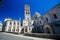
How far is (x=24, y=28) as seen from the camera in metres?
49.4

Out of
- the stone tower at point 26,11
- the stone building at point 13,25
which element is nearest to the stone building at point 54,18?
the stone building at point 13,25

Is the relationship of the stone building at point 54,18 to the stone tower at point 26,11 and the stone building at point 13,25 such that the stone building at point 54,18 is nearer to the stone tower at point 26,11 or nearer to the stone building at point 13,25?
the stone building at point 13,25

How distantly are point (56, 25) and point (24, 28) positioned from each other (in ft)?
88.3

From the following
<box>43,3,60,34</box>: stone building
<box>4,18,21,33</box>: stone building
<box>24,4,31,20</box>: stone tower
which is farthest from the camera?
<box>24,4,31,20</box>: stone tower

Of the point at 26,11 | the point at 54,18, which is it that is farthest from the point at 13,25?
the point at 54,18

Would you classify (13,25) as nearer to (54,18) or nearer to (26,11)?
(26,11)

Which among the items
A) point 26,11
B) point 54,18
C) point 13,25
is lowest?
point 13,25

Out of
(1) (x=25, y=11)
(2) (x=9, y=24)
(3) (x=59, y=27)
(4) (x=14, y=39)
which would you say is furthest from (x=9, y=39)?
(1) (x=25, y=11)

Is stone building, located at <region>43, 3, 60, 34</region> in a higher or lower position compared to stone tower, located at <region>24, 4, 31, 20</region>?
lower

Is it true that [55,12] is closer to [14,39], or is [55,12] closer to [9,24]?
[14,39]

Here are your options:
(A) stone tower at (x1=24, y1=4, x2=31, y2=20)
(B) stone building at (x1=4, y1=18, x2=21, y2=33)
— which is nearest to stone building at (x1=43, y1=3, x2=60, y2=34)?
(B) stone building at (x1=4, y1=18, x2=21, y2=33)

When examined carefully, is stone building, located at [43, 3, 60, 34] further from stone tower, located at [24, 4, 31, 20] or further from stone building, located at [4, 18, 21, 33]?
stone tower, located at [24, 4, 31, 20]

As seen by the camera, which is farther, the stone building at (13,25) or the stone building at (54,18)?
the stone building at (13,25)

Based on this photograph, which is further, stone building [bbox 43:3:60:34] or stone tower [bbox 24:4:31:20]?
stone tower [bbox 24:4:31:20]
